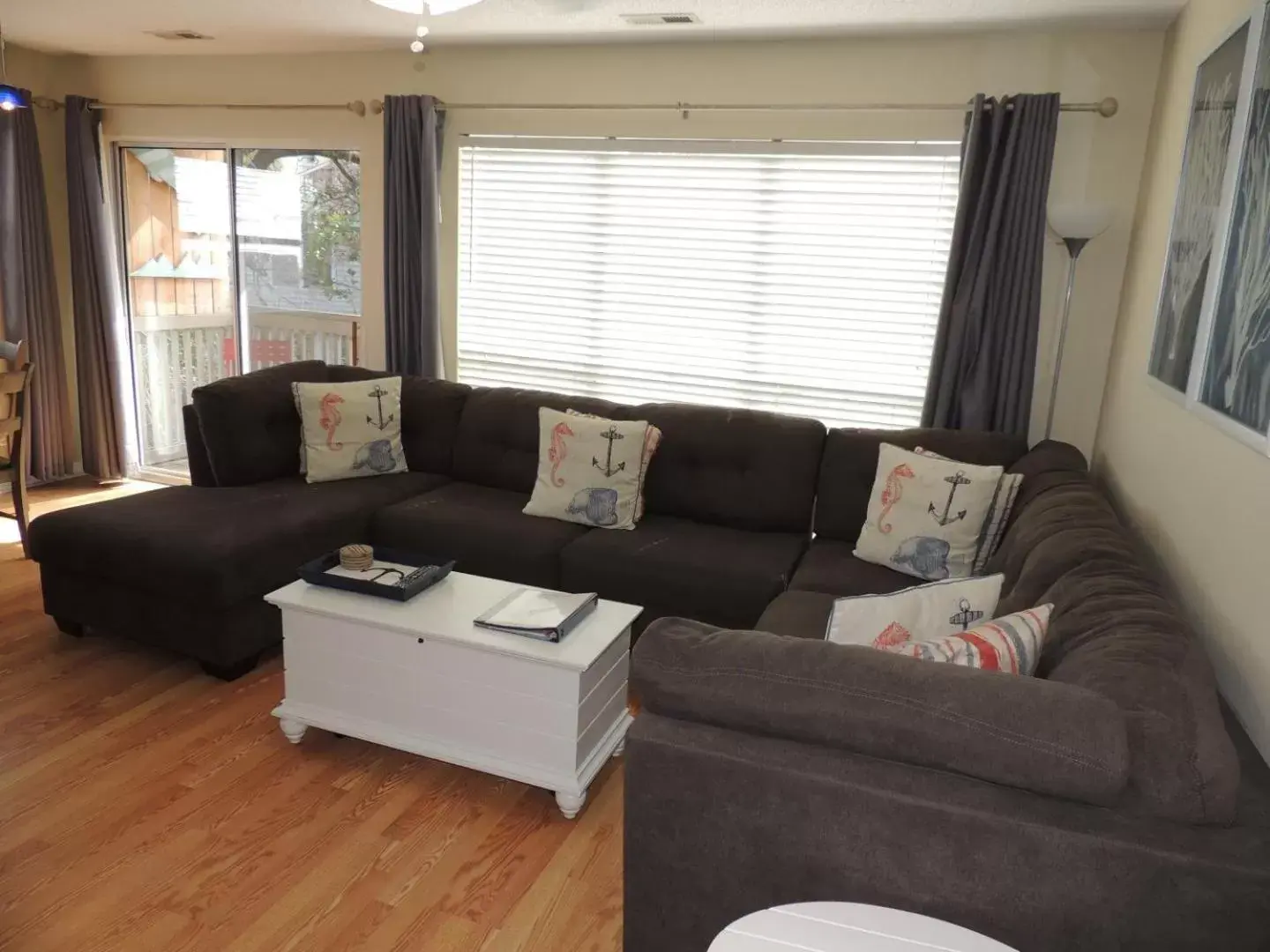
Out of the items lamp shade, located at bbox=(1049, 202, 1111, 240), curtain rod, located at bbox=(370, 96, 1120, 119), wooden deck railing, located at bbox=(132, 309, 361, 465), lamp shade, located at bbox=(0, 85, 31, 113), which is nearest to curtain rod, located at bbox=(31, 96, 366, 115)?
curtain rod, located at bbox=(370, 96, 1120, 119)

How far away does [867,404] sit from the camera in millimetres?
3900

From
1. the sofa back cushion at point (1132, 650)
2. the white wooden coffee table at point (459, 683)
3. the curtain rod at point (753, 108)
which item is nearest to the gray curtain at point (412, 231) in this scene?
the curtain rod at point (753, 108)

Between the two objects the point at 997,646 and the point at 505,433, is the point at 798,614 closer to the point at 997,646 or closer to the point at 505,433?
the point at 997,646

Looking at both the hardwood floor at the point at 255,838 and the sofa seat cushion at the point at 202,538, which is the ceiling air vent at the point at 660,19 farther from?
the hardwood floor at the point at 255,838

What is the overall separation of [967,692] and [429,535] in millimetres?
2433

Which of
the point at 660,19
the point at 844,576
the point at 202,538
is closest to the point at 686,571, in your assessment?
the point at 844,576

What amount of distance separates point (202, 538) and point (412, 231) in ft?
6.25

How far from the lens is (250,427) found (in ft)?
12.1

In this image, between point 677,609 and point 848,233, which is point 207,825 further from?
point 848,233

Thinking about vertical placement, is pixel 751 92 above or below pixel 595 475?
above

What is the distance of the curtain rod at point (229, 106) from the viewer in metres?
4.45

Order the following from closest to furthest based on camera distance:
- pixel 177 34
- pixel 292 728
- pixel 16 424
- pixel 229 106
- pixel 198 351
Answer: pixel 292 728 → pixel 16 424 → pixel 177 34 → pixel 229 106 → pixel 198 351

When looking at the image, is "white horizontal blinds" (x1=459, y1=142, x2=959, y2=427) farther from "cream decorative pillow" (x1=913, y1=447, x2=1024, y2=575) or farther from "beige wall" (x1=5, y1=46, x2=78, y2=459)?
"beige wall" (x1=5, y1=46, x2=78, y2=459)

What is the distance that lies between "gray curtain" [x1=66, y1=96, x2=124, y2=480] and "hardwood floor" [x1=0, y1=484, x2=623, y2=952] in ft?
8.14
